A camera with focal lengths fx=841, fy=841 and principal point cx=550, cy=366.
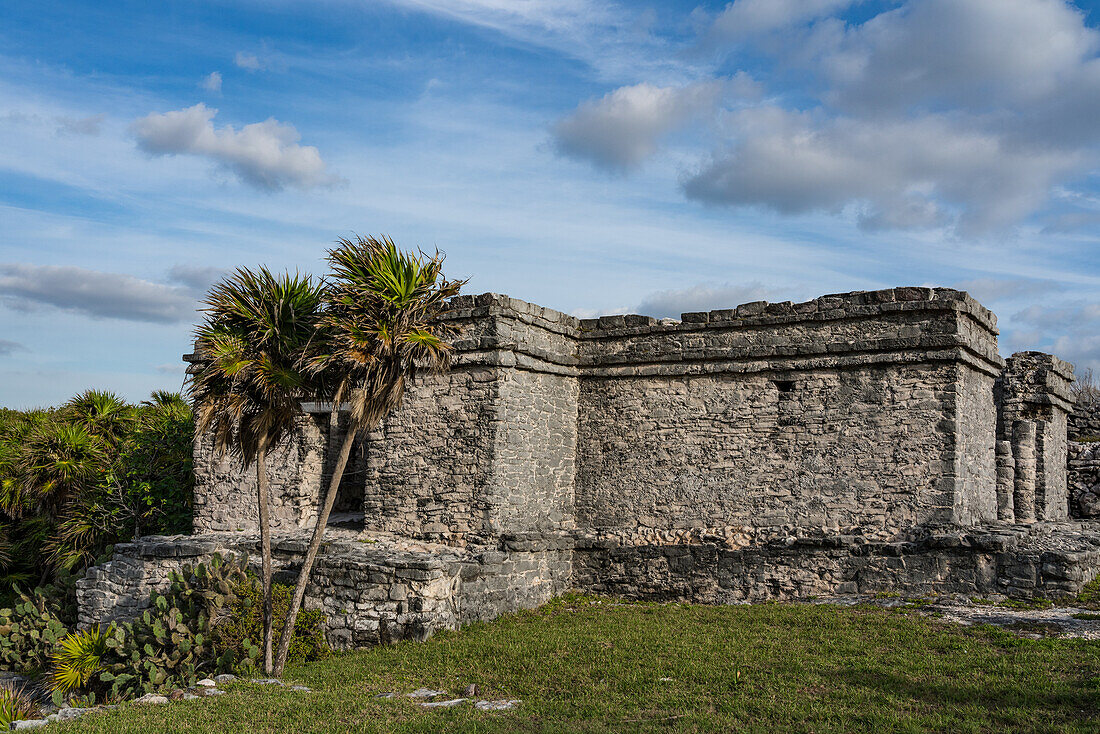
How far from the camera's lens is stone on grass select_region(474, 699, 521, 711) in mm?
6863

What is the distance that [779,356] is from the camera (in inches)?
445

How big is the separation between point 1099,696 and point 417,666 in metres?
5.85

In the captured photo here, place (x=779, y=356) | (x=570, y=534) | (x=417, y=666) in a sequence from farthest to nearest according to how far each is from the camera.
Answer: (x=570, y=534) < (x=779, y=356) < (x=417, y=666)

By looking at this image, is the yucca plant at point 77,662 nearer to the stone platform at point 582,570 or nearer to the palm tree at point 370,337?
the stone platform at point 582,570

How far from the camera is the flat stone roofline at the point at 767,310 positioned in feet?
34.7

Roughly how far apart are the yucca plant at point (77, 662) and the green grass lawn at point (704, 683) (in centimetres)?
291

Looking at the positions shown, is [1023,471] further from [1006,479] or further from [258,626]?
[258,626]

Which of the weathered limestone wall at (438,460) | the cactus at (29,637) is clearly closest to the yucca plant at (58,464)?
the cactus at (29,637)

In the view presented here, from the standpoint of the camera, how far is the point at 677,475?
11.7 m

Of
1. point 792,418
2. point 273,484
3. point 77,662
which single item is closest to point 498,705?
point 77,662

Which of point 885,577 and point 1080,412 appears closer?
point 885,577

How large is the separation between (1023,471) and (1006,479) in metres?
0.30

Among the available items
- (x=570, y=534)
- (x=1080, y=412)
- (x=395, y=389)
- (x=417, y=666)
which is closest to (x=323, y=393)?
(x=395, y=389)

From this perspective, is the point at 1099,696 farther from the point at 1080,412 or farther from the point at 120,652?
the point at 1080,412
